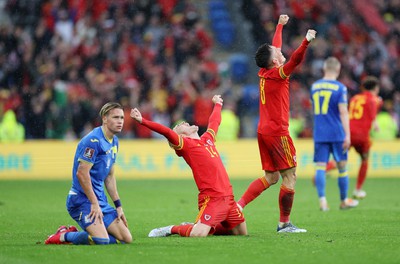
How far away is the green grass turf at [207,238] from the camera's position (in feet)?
28.6

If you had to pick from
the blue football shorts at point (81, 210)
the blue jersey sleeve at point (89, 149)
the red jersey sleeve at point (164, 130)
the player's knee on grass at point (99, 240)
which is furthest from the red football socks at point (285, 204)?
the blue jersey sleeve at point (89, 149)

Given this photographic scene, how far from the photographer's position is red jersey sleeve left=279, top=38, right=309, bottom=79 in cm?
1051

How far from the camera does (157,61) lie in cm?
2817

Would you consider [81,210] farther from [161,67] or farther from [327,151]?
[161,67]

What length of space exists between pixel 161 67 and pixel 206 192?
17438 millimetres

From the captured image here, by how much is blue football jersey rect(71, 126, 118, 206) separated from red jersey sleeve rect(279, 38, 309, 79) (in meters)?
2.33

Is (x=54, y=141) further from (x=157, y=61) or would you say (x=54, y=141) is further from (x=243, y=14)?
(x=243, y=14)

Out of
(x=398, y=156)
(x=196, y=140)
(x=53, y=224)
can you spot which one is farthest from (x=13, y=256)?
(x=398, y=156)

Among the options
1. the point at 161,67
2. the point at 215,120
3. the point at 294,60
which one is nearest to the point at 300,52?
the point at 294,60

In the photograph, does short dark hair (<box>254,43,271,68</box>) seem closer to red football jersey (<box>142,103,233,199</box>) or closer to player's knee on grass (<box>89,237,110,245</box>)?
red football jersey (<box>142,103,233,199</box>)

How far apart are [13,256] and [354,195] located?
9621 mm

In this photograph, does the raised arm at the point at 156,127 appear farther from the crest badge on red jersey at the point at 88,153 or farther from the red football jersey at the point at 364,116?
the red football jersey at the point at 364,116

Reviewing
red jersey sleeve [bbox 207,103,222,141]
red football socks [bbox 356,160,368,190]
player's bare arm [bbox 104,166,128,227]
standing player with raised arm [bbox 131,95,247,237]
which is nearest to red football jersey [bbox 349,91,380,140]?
red football socks [bbox 356,160,368,190]

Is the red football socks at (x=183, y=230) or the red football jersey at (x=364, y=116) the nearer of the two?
the red football socks at (x=183, y=230)
